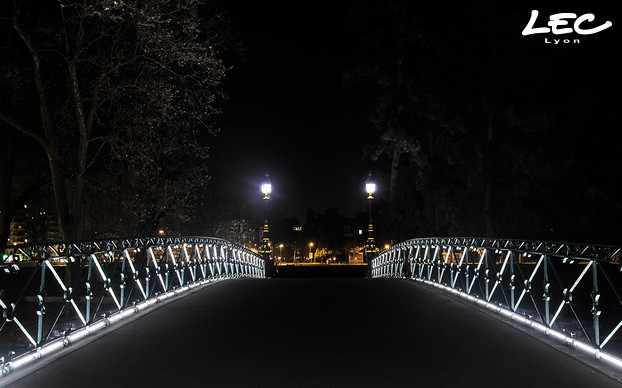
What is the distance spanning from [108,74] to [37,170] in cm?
794

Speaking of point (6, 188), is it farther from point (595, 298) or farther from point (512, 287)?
point (595, 298)

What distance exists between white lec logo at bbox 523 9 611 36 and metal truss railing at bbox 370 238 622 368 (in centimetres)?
1133

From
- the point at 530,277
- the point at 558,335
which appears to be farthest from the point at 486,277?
the point at 558,335

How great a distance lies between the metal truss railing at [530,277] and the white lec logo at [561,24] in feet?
37.2

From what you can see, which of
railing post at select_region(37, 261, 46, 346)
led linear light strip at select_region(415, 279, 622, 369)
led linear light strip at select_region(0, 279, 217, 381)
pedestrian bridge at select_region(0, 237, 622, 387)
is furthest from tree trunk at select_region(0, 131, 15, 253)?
led linear light strip at select_region(415, 279, 622, 369)

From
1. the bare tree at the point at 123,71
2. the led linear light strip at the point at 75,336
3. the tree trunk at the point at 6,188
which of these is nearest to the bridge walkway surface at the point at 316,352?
the led linear light strip at the point at 75,336

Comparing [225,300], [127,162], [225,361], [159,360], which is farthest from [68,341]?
[127,162]

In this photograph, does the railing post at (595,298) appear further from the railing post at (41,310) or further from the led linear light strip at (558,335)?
the railing post at (41,310)

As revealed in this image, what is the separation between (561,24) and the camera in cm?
2873

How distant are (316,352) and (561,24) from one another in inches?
1005

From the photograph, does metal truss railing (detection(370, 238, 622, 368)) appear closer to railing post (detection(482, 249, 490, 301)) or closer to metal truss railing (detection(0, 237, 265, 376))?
railing post (detection(482, 249, 490, 301))

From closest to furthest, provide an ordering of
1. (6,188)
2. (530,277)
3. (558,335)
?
1. (558,335)
2. (530,277)
3. (6,188)

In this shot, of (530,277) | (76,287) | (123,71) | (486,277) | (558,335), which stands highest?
(123,71)

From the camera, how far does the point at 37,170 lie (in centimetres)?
2122
